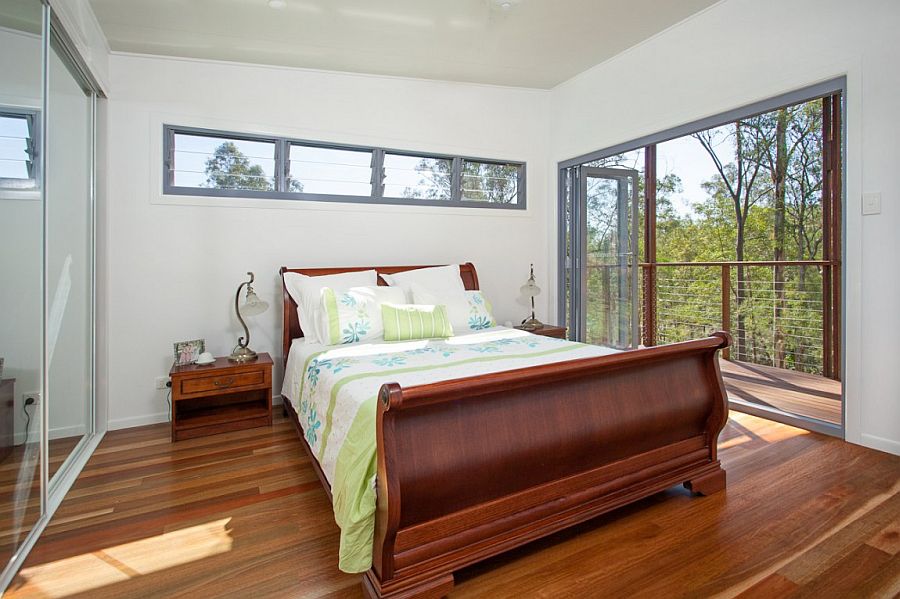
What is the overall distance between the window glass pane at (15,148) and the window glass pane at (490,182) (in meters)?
3.13

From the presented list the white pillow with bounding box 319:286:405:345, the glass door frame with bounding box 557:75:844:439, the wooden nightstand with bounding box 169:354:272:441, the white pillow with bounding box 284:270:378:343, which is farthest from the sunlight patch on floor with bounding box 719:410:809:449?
the wooden nightstand with bounding box 169:354:272:441

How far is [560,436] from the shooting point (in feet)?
5.79

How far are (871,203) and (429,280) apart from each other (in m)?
2.70

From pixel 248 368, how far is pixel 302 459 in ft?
2.61

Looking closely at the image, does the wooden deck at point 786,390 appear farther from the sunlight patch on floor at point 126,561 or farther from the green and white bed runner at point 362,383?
the sunlight patch on floor at point 126,561

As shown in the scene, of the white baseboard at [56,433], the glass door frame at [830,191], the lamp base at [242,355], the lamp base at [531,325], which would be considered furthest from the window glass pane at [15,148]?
the glass door frame at [830,191]

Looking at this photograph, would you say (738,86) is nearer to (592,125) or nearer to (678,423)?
(592,125)

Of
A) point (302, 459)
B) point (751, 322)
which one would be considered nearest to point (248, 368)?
point (302, 459)

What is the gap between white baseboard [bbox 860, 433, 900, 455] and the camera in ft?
8.27

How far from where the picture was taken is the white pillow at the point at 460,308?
11.2 ft

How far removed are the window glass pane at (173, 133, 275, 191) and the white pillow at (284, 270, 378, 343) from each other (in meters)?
0.82

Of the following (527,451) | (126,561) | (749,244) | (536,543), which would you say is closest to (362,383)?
(527,451)

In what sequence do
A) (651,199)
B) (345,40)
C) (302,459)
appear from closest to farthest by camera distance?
(302,459)
(345,40)
(651,199)

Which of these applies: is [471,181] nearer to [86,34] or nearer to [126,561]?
[86,34]
